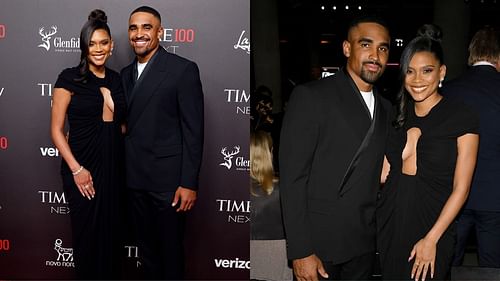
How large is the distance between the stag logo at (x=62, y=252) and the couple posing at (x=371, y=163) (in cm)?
163

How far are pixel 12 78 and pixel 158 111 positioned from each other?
38.9 inches

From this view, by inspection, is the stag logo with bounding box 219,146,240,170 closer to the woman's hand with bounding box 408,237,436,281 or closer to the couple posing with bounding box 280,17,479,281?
the couple posing with bounding box 280,17,479,281

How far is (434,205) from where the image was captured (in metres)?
2.80

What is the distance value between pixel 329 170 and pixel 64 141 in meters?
1.61

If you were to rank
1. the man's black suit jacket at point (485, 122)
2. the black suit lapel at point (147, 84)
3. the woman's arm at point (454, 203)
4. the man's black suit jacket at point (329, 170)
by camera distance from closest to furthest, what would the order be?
the man's black suit jacket at point (329, 170) → the woman's arm at point (454, 203) → the man's black suit jacket at point (485, 122) → the black suit lapel at point (147, 84)

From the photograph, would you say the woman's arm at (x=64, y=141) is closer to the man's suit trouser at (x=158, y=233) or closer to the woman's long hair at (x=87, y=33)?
the woman's long hair at (x=87, y=33)

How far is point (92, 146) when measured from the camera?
336cm

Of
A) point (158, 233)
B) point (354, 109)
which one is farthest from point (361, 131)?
point (158, 233)

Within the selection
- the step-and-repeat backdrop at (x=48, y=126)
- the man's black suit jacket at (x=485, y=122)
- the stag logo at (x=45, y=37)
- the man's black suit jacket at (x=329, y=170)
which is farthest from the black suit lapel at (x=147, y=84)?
the man's black suit jacket at (x=485, y=122)

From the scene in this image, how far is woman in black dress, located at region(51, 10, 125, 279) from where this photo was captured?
3320 millimetres

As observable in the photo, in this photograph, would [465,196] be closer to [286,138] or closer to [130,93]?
[286,138]

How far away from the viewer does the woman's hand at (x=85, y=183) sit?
3.40 metres

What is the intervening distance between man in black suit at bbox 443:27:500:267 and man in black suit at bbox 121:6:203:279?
1384 mm

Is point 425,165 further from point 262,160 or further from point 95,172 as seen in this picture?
point 95,172
